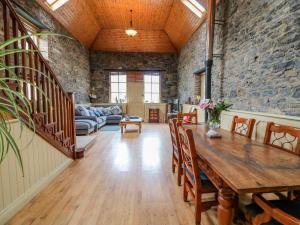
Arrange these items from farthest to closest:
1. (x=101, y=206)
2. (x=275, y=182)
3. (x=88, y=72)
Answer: (x=88, y=72) → (x=101, y=206) → (x=275, y=182)

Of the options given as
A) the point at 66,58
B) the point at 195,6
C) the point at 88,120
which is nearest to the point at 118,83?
the point at 66,58

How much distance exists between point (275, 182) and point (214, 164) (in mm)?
346

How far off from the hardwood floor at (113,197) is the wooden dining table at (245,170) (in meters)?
0.67

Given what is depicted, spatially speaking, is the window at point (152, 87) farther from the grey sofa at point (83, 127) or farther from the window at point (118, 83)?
the grey sofa at point (83, 127)

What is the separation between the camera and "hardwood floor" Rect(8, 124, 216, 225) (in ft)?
5.56

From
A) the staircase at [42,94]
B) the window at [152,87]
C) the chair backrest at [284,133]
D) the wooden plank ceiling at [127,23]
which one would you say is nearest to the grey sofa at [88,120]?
the staircase at [42,94]

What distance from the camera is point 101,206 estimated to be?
1884mm

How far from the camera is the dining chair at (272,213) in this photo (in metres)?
0.76

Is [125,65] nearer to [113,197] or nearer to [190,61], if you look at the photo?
[190,61]

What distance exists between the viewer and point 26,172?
6.49 ft

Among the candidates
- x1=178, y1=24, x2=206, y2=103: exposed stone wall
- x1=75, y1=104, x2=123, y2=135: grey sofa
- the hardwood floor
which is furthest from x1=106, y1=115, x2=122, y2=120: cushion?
the hardwood floor

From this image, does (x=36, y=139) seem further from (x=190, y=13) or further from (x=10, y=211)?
(x=190, y=13)

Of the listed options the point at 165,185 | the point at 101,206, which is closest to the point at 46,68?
the point at 101,206

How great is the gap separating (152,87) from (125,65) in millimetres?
1657
